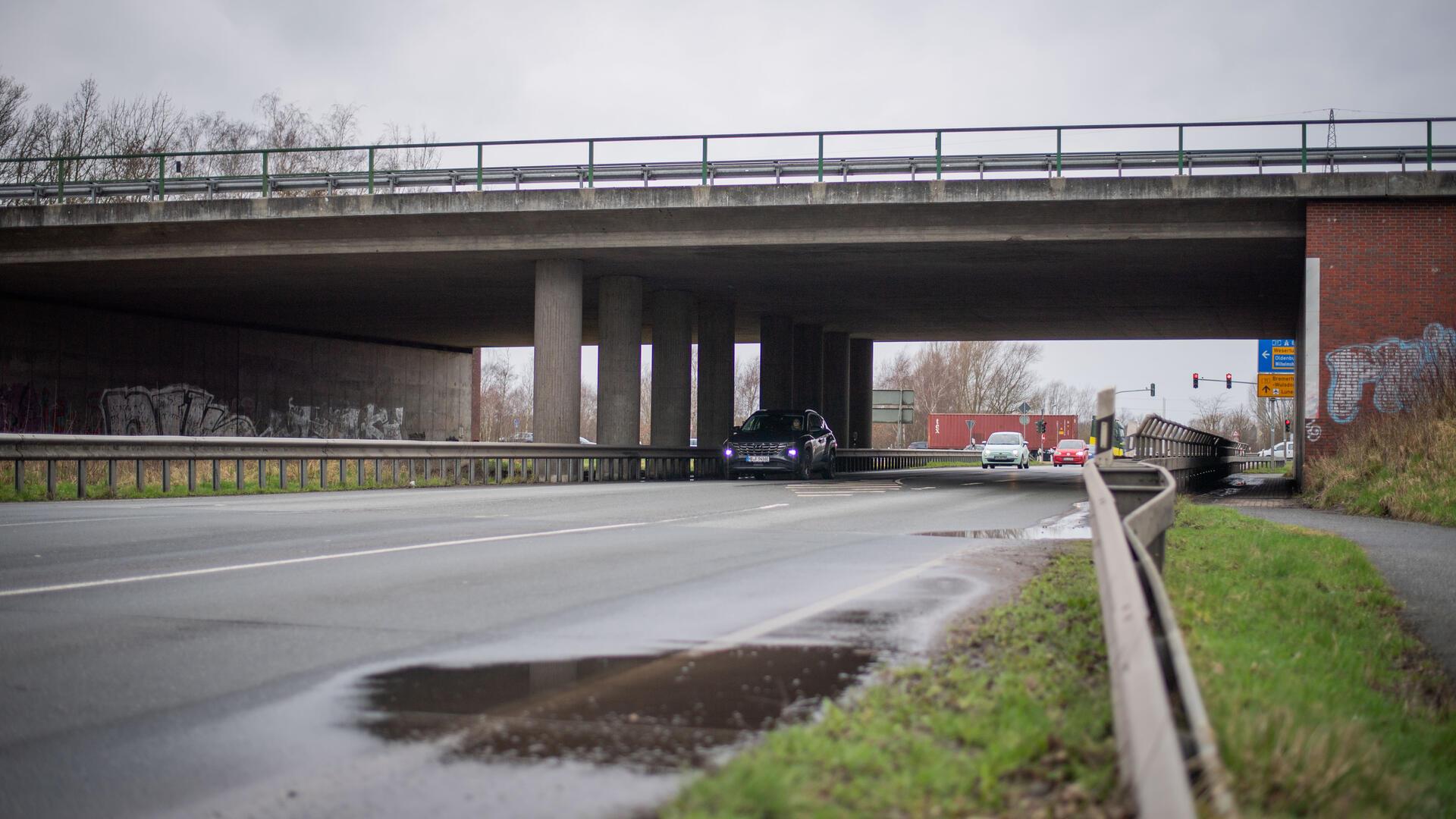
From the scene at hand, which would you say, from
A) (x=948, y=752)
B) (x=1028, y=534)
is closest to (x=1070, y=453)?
(x=1028, y=534)

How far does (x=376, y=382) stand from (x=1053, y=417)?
49.1 metres

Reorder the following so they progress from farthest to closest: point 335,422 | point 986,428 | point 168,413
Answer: point 986,428
point 335,422
point 168,413

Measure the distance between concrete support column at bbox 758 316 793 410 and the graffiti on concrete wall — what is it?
17.4 m

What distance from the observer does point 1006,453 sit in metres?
51.6

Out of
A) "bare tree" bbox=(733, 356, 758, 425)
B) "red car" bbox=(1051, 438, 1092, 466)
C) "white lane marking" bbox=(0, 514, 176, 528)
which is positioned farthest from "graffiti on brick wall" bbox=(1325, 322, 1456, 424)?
"bare tree" bbox=(733, 356, 758, 425)

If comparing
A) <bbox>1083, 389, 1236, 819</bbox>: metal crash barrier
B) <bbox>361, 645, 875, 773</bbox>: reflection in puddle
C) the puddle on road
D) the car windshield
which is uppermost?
the car windshield

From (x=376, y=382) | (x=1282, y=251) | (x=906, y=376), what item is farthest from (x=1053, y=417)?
(x=1282, y=251)

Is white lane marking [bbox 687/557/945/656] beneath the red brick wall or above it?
beneath

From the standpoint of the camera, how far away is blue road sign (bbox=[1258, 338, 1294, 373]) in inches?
1572

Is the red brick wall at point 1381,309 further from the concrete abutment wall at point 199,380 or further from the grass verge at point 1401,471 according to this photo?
the concrete abutment wall at point 199,380

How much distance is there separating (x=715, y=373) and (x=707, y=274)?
706cm

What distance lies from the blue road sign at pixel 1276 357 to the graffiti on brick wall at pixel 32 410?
3804 centimetres

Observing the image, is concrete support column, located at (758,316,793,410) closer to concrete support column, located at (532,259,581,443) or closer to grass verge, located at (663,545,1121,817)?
concrete support column, located at (532,259,581,443)

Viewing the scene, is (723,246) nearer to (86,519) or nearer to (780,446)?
(780,446)
